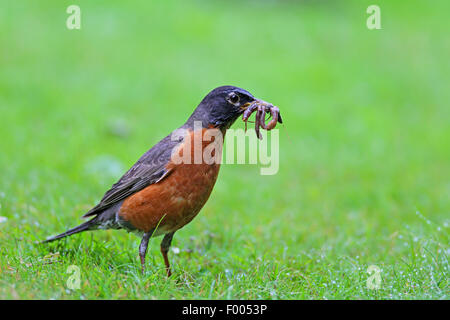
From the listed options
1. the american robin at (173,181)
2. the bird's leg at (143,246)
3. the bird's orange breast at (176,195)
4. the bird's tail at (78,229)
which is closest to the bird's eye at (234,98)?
the american robin at (173,181)

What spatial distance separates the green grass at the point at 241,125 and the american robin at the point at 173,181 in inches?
11.9

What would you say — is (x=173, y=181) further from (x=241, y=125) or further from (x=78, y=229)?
(x=241, y=125)

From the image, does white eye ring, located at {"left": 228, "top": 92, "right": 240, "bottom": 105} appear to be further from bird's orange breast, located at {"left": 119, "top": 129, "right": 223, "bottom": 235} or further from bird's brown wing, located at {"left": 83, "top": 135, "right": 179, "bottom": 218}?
bird's brown wing, located at {"left": 83, "top": 135, "right": 179, "bottom": 218}

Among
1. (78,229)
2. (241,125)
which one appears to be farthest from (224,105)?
(241,125)

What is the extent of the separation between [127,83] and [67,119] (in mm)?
2445

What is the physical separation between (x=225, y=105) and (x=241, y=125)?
4760 millimetres

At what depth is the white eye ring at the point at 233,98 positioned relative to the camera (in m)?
4.15

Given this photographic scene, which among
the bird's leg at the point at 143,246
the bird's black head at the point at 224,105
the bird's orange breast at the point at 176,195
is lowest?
the bird's leg at the point at 143,246

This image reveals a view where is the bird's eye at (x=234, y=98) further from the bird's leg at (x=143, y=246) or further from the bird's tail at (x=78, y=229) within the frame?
the bird's tail at (x=78, y=229)

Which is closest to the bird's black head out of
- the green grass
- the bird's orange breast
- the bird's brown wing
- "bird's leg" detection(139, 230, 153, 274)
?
the bird's orange breast

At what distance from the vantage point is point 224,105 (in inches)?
165

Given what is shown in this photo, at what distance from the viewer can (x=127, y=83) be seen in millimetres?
10750

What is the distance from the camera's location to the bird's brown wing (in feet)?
13.7
